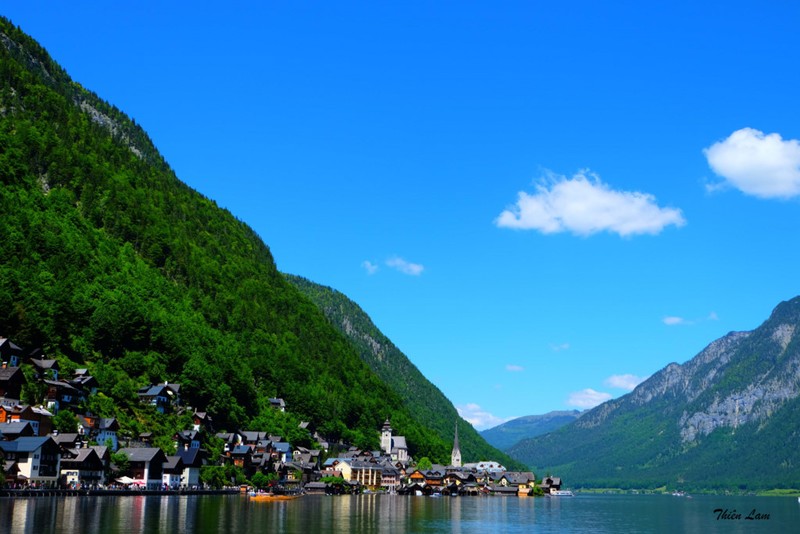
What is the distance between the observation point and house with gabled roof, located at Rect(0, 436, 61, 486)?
98062 millimetres

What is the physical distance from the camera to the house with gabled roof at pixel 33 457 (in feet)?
322

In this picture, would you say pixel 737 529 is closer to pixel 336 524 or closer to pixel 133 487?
pixel 336 524

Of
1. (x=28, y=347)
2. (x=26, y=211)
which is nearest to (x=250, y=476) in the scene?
(x=28, y=347)

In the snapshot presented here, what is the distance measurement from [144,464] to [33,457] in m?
23.4

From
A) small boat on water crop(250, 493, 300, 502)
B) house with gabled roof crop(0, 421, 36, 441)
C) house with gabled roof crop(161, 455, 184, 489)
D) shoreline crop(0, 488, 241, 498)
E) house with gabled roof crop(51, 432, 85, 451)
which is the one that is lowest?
small boat on water crop(250, 493, 300, 502)

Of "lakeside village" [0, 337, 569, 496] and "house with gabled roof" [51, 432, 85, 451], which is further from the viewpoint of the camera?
"house with gabled roof" [51, 432, 85, 451]

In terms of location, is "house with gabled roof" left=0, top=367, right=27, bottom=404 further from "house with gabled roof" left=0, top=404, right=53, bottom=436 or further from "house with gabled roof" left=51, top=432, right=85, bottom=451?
"house with gabled roof" left=51, top=432, right=85, bottom=451

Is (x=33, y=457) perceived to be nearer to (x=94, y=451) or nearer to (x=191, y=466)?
(x=94, y=451)

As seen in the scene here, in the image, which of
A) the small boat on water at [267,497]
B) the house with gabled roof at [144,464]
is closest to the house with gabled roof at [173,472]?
the house with gabled roof at [144,464]

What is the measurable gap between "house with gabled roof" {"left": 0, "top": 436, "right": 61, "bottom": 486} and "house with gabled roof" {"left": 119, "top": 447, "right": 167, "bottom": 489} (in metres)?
17.7

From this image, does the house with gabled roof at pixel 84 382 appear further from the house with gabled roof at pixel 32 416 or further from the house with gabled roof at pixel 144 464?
the house with gabled roof at pixel 144 464

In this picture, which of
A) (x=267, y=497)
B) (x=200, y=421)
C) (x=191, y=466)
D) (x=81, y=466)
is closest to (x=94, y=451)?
(x=81, y=466)

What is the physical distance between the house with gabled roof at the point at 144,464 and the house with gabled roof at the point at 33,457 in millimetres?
17732

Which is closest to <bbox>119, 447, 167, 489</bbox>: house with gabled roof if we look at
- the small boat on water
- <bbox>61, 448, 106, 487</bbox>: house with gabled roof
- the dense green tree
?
<bbox>61, 448, 106, 487</bbox>: house with gabled roof
